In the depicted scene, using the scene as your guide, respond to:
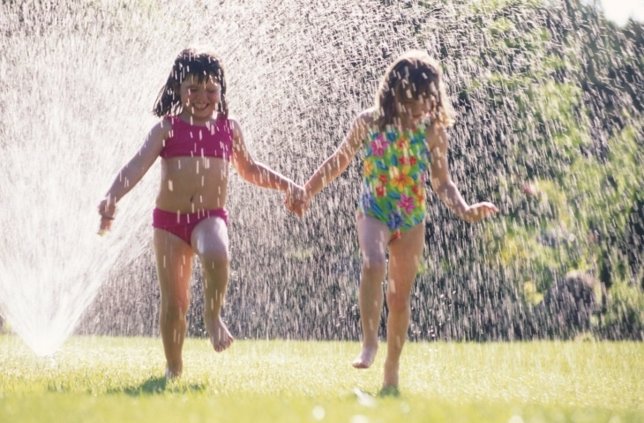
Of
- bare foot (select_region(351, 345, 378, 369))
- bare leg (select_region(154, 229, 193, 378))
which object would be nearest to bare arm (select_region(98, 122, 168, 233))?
bare leg (select_region(154, 229, 193, 378))

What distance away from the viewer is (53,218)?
8.46 meters

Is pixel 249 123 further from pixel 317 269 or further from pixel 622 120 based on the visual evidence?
pixel 622 120

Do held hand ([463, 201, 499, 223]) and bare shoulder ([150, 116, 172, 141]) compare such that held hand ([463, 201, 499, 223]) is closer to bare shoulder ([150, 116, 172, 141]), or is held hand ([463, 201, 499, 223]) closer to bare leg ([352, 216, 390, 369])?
bare leg ([352, 216, 390, 369])

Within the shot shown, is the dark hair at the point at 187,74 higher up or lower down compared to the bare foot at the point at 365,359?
A: higher up

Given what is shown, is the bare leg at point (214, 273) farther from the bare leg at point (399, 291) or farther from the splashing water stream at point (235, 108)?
the splashing water stream at point (235, 108)

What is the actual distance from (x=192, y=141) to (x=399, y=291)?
1.18 meters

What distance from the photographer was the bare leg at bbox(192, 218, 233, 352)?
14.6 ft

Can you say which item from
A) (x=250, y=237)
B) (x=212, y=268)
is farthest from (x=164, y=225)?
(x=250, y=237)

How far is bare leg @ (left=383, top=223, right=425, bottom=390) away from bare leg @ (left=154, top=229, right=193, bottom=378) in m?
0.93

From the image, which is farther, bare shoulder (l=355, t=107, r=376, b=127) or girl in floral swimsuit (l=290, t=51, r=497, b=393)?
bare shoulder (l=355, t=107, r=376, b=127)

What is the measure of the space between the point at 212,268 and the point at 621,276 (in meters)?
7.51

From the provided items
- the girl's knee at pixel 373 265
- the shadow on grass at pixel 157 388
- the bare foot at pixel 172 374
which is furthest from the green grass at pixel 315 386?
the girl's knee at pixel 373 265

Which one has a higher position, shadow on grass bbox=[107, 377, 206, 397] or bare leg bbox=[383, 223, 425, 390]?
bare leg bbox=[383, 223, 425, 390]

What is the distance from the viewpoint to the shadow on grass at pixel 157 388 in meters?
3.96
